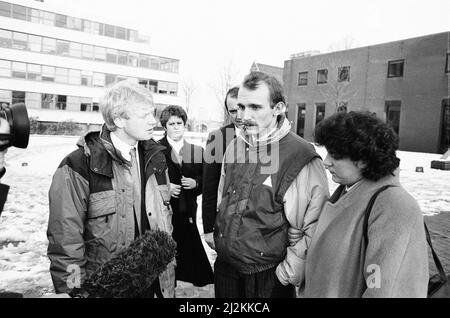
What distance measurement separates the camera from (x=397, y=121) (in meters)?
26.0

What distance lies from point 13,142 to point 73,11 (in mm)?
41719

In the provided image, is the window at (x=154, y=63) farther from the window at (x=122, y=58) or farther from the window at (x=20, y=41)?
the window at (x=20, y=41)

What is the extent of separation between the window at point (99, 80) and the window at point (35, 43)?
5880 millimetres

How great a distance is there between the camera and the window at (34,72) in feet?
112

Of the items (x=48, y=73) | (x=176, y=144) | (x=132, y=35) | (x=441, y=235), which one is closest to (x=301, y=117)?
(x=132, y=35)

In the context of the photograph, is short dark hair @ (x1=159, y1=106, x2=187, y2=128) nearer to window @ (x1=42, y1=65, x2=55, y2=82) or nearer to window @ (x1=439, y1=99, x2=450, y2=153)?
window @ (x1=439, y1=99, x2=450, y2=153)

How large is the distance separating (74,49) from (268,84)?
40.0m

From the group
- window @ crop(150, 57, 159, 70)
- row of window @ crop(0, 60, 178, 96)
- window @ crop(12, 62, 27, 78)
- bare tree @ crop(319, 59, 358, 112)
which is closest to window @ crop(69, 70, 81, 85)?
row of window @ crop(0, 60, 178, 96)

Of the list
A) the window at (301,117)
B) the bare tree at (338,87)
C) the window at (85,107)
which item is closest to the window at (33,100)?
the window at (85,107)

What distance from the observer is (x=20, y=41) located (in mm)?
33625

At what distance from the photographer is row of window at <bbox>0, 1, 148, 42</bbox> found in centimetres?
3331

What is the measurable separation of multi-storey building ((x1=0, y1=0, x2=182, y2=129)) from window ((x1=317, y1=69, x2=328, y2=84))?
1957 cm
